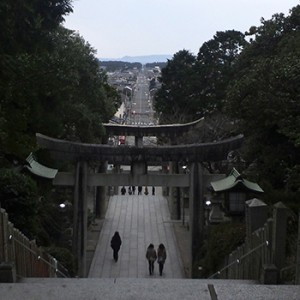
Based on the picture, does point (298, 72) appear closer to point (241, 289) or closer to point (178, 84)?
point (241, 289)

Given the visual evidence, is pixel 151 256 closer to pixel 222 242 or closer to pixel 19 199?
pixel 222 242

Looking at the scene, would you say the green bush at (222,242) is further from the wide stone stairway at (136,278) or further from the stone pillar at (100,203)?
the stone pillar at (100,203)

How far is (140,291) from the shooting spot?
18.7 ft

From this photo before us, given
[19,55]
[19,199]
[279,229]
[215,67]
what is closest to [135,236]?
[19,55]

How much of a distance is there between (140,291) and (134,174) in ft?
35.4

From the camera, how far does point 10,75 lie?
13.7 metres

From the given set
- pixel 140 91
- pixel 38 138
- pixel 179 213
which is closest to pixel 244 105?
pixel 38 138

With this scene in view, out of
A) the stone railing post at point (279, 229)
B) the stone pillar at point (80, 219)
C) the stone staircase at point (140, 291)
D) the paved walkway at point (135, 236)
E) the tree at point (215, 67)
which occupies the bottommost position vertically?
the paved walkway at point (135, 236)

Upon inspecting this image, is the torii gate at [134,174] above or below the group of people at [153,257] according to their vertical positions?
above

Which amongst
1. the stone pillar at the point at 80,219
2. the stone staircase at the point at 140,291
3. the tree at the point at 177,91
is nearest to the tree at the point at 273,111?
the stone pillar at the point at 80,219


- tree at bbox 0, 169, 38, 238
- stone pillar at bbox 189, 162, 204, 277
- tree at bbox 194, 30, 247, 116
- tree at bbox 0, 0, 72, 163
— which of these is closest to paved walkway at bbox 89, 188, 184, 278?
stone pillar at bbox 189, 162, 204, 277

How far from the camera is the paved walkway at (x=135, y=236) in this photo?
56.9 feet

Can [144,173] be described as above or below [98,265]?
above

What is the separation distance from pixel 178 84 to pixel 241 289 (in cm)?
2991
